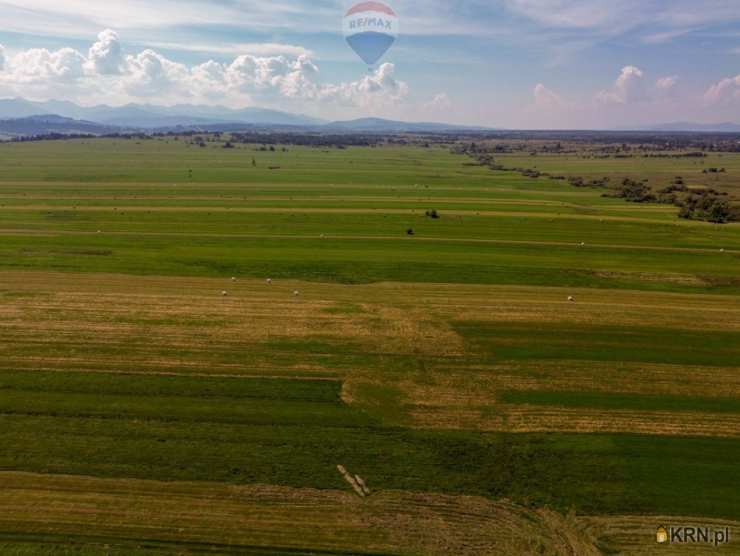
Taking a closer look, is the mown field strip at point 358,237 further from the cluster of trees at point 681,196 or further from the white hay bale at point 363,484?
the white hay bale at point 363,484

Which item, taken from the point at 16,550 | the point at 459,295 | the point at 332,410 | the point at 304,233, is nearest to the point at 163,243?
the point at 304,233

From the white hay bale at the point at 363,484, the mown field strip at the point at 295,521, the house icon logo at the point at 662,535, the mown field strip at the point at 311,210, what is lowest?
the house icon logo at the point at 662,535

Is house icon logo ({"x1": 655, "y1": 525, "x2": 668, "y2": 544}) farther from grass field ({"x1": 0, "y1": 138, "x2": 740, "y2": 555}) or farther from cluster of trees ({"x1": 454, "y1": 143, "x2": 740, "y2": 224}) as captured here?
cluster of trees ({"x1": 454, "y1": 143, "x2": 740, "y2": 224})

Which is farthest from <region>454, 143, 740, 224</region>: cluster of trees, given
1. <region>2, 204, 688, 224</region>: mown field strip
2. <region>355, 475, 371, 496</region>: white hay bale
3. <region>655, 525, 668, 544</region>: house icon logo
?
<region>355, 475, 371, 496</region>: white hay bale

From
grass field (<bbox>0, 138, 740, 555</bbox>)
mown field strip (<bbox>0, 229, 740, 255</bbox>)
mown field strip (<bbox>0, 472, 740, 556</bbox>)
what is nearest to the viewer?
mown field strip (<bbox>0, 472, 740, 556</bbox>)

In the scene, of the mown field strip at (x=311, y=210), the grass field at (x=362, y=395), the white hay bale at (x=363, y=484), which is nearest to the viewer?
the grass field at (x=362, y=395)

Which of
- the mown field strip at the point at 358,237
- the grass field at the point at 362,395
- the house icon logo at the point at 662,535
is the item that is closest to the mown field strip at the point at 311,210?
the mown field strip at the point at 358,237

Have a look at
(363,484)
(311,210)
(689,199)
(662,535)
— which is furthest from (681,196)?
(363,484)
